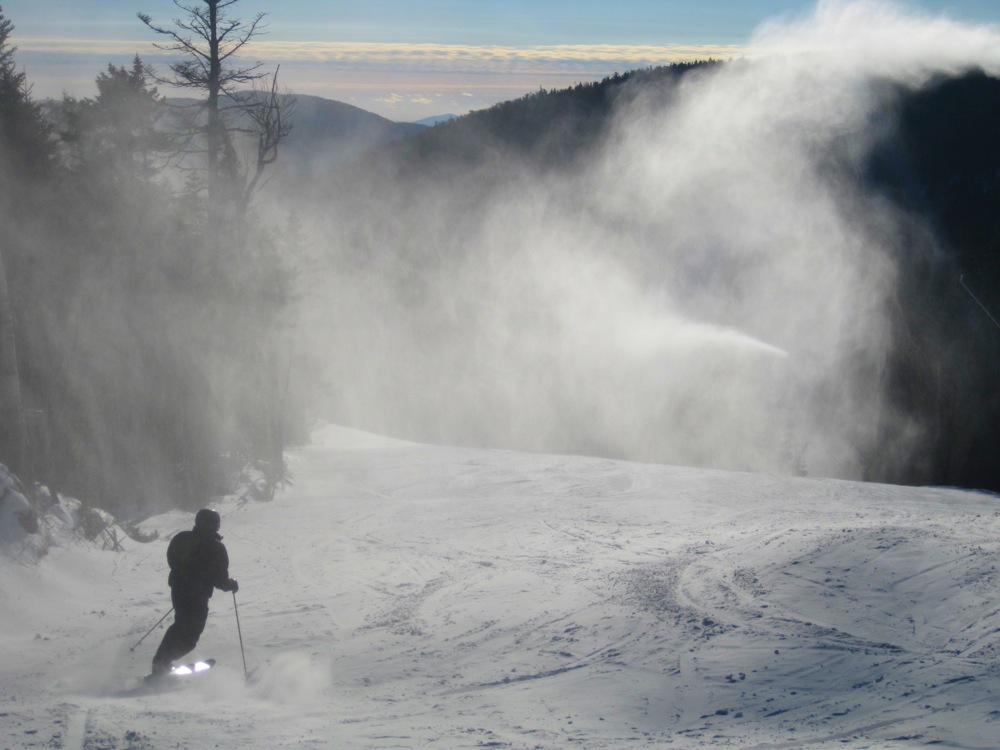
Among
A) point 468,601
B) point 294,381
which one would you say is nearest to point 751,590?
point 468,601

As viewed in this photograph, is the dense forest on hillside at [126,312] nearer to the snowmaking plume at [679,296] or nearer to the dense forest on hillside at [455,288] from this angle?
the dense forest on hillside at [455,288]

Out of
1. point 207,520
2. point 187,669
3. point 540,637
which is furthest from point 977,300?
point 187,669

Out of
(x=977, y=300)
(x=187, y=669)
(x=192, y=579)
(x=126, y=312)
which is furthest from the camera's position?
(x=977, y=300)

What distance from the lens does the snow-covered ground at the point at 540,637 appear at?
5.30 metres

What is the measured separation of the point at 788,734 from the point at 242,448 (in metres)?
13.1

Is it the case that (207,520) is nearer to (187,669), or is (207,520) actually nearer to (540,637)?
(187,669)

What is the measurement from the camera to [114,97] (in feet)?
55.6

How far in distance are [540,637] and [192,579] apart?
2876 mm

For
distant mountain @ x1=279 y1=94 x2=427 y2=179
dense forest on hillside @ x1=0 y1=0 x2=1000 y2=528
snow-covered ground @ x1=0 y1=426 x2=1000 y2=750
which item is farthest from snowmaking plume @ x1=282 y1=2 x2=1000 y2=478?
snow-covered ground @ x1=0 y1=426 x2=1000 y2=750

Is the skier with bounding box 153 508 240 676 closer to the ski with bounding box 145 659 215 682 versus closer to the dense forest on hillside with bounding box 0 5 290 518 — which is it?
the ski with bounding box 145 659 215 682

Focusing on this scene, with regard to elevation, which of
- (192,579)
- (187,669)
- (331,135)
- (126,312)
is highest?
(331,135)

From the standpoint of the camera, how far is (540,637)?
286 inches

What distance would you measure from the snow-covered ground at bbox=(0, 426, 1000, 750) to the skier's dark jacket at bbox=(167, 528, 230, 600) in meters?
0.66

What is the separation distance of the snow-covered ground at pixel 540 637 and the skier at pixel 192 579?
0.33 m
